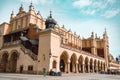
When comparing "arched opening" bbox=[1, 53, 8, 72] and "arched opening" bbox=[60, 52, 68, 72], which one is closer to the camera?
"arched opening" bbox=[60, 52, 68, 72]

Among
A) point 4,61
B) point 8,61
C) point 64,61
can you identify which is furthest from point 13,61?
point 64,61

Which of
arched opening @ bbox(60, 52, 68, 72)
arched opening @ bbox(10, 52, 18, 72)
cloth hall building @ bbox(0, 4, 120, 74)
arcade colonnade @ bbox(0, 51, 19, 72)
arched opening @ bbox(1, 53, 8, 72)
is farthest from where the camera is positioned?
arched opening @ bbox(1, 53, 8, 72)

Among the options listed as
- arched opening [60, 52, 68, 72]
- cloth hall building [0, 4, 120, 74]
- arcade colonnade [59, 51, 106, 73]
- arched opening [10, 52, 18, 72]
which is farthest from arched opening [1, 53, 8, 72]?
arched opening [60, 52, 68, 72]


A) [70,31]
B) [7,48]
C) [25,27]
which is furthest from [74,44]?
[7,48]

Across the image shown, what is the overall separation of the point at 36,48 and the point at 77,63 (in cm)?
1157

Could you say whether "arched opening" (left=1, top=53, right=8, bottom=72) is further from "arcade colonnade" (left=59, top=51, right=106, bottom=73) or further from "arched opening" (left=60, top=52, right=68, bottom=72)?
"arched opening" (left=60, top=52, right=68, bottom=72)

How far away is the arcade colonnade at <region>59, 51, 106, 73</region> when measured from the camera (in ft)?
126

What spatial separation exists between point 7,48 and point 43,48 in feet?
41.8

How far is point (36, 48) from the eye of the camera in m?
37.2

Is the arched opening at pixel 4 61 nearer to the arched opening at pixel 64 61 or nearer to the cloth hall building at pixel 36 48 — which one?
the cloth hall building at pixel 36 48

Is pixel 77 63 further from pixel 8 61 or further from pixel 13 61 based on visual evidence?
pixel 8 61

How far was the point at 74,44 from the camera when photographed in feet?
200

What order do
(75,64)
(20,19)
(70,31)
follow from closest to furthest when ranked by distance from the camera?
(75,64), (20,19), (70,31)

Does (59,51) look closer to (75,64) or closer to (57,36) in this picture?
(57,36)
